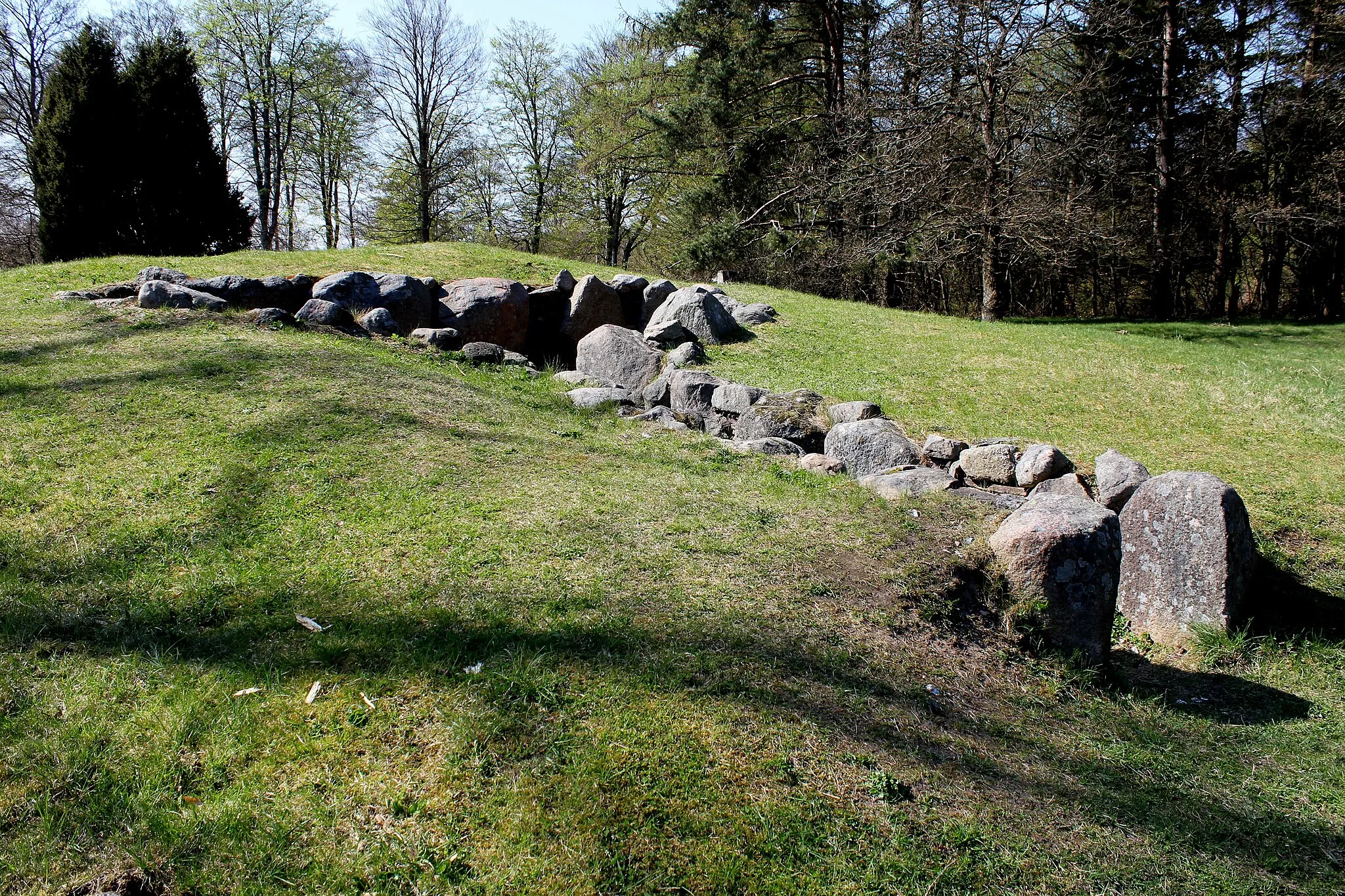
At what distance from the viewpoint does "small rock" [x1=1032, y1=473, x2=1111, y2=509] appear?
7.12 meters

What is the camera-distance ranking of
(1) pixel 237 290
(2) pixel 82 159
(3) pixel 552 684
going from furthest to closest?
(2) pixel 82 159, (1) pixel 237 290, (3) pixel 552 684

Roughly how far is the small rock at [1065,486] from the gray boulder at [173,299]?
35.2 ft

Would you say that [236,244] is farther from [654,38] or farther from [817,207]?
[817,207]

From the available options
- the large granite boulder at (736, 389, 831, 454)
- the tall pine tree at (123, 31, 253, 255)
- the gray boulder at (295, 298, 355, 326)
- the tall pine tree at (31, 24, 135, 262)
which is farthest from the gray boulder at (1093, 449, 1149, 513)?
the tall pine tree at (31, 24, 135, 262)

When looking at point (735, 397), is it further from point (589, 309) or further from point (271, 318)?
point (271, 318)

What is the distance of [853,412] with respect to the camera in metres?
9.05

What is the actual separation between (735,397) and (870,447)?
205cm

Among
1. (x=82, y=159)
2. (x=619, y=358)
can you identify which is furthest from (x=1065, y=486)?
(x=82, y=159)

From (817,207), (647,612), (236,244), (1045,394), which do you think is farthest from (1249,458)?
(236,244)

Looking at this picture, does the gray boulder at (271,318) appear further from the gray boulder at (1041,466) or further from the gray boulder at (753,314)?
the gray boulder at (1041,466)

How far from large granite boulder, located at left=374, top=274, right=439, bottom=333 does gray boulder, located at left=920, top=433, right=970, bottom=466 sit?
7762 mm

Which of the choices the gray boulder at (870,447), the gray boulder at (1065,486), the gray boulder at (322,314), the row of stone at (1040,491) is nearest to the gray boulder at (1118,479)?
the row of stone at (1040,491)

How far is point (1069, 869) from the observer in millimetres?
3047

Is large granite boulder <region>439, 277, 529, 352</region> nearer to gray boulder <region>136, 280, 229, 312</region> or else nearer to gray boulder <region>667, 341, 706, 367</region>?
gray boulder <region>667, 341, 706, 367</region>
